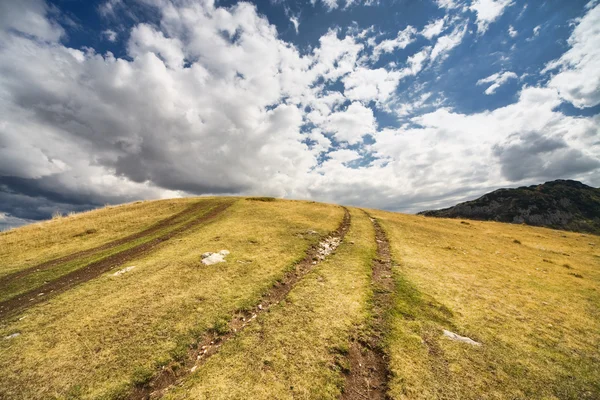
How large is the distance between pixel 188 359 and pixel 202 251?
1427 centimetres

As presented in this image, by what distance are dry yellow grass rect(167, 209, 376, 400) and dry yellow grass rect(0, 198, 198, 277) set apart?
88.2 ft

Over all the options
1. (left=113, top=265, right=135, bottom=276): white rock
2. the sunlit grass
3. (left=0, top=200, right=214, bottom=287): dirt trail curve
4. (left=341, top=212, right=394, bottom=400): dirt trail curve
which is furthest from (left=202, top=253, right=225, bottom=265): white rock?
(left=0, top=200, right=214, bottom=287): dirt trail curve

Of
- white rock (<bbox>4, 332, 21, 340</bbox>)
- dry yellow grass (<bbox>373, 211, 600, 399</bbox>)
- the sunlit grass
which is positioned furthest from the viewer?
the sunlit grass

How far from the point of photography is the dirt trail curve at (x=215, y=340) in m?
9.80

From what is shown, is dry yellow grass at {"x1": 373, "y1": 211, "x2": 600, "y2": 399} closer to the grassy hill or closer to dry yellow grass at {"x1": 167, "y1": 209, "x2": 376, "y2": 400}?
the grassy hill

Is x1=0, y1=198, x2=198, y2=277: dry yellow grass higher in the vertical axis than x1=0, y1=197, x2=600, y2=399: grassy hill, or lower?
higher

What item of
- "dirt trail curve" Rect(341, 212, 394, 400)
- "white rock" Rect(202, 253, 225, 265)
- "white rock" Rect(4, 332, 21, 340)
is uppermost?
"white rock" Rect(202, 253, 225, 265)

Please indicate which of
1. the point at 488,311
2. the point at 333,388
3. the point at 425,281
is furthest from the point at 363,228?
the point at 333,388

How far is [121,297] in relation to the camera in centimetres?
1622

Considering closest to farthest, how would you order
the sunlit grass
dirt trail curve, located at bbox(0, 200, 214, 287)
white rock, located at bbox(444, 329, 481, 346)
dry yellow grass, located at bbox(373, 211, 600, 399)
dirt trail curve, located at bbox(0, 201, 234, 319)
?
dry yellow grass, located at bbox(373, 211, 600, 399)
white rock, located at bbox(444, 329, 481, 346)
dirt trail curve, located at bbox(0, 201, 234, 319)
the sunlit grass
dirt trail curve, located at bbox(0, 200, 214, 287)

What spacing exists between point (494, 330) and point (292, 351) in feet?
38.5

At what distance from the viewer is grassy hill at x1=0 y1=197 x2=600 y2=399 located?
32.7ft

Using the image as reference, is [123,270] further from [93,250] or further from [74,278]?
[93,250]

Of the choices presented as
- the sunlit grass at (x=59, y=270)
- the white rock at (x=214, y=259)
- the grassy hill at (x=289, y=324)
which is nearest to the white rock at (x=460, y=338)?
the grassy hill at (x=289, y=324)
